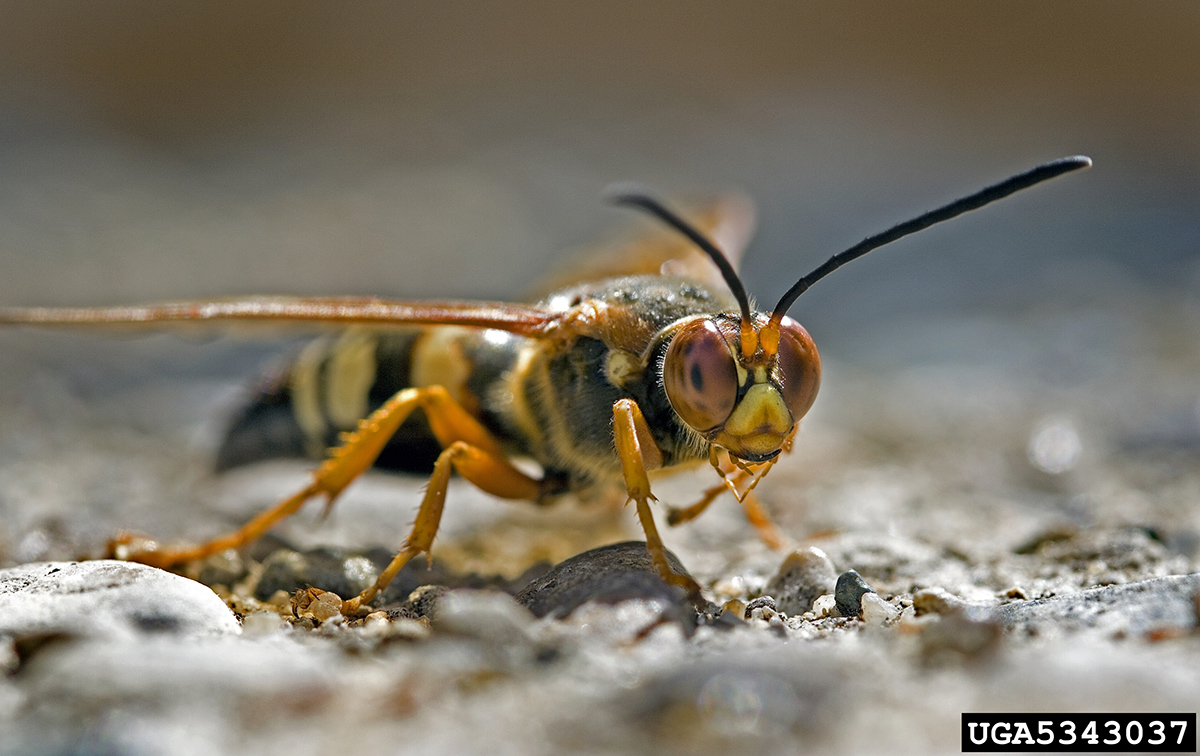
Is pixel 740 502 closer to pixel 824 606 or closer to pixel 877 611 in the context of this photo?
pixel 824 606

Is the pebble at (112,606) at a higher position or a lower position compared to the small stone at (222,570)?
lower

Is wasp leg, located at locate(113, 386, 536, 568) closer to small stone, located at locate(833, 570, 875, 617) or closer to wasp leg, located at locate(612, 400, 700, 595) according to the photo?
wasp leg, located at locate(612, 400, 700, 595)

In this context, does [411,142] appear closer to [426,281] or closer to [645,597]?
[426,281]

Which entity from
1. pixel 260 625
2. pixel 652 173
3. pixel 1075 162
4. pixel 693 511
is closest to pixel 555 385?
pixel 693 511

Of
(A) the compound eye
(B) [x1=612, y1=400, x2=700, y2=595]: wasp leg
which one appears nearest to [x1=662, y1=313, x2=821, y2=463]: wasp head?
(A) the compound eye

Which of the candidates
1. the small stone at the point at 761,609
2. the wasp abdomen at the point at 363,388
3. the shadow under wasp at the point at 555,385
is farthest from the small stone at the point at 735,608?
the wasp abdomen at the point at 363,388

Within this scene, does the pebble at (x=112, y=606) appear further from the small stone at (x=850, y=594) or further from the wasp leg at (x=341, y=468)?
the small stone at (x=850, y=594)

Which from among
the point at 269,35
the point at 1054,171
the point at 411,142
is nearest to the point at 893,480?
the point at 1054,171

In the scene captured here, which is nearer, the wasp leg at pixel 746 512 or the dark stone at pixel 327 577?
the dark stone at pixel 327 577
